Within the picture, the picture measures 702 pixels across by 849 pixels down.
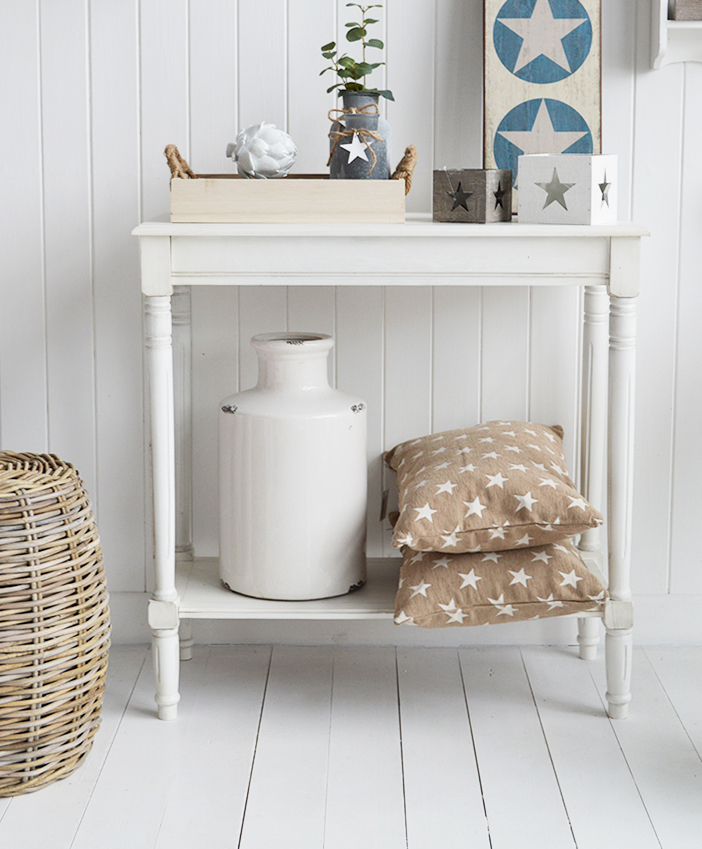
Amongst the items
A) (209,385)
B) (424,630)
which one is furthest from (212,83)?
(424,630)

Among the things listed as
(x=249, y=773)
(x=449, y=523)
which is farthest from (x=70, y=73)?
(x=249, y=773)

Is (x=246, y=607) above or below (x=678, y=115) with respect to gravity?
below

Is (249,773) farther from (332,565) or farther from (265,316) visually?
(265,316)

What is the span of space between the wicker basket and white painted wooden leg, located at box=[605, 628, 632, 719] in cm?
85

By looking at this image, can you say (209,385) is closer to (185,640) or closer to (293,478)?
(293,478)

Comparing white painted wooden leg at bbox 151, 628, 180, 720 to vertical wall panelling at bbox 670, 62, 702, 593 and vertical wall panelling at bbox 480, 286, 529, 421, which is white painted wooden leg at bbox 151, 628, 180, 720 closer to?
vertical wall panelling at bbox 480, 286, 529, 421

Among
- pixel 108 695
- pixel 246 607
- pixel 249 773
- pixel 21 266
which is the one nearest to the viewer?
pixel 249 773

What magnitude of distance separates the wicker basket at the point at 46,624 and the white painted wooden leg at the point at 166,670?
16 centimetres

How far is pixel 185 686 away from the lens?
6.18ft

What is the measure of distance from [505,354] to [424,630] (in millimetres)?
586

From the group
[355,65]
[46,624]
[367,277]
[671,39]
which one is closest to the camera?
[46,624]

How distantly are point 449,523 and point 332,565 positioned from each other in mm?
239

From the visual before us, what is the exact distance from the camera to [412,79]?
1909 mm

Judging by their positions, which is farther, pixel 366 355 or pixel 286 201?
pixel 366 355
